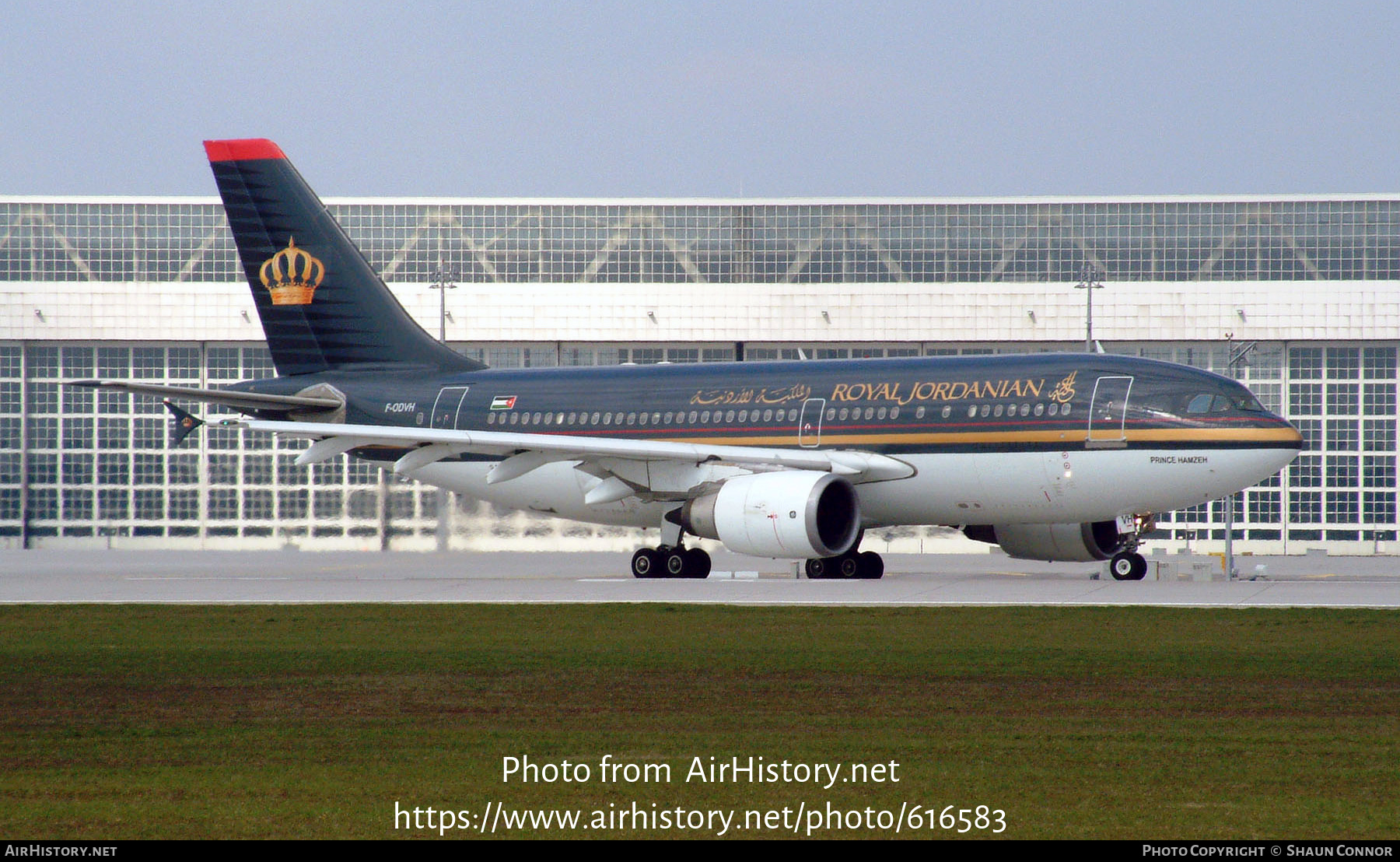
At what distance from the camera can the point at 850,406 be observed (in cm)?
2720

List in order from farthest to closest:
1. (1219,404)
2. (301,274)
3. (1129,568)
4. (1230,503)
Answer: (301,274) < (1230,503) < (1129,568) < (1219,404)

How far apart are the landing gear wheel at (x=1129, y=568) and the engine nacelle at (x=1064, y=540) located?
129cm

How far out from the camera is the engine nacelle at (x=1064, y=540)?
2767 cm

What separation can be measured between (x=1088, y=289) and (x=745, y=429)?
17.3 metres

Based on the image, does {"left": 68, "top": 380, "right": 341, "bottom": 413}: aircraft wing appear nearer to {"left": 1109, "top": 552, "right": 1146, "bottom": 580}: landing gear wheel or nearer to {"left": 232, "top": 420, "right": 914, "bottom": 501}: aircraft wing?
{"left": 232, "top": 420, "right": 914, "bottom": 501}: aircraft wing

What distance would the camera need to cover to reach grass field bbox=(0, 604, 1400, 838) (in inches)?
321

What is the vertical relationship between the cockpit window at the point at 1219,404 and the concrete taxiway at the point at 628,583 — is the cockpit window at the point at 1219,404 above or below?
above

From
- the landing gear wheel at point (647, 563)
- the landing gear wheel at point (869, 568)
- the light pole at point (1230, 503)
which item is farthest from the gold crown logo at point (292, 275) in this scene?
the light pole at point (1230, 503)

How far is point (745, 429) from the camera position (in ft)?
92.5

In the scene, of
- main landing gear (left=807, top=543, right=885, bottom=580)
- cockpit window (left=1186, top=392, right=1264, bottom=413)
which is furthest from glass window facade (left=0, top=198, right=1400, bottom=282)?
cockpit window (left=1186, top=392, right=1264, bottom=413)

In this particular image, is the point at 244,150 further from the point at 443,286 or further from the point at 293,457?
the point at 293,457

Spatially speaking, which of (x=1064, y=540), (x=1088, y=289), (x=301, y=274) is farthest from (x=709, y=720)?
(x=1088, y=289)

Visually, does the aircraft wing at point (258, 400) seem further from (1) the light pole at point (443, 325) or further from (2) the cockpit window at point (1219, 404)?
(2) the cockpit window at point (1219, 404)

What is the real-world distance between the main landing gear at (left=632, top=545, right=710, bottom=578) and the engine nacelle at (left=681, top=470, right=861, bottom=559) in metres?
2.08
